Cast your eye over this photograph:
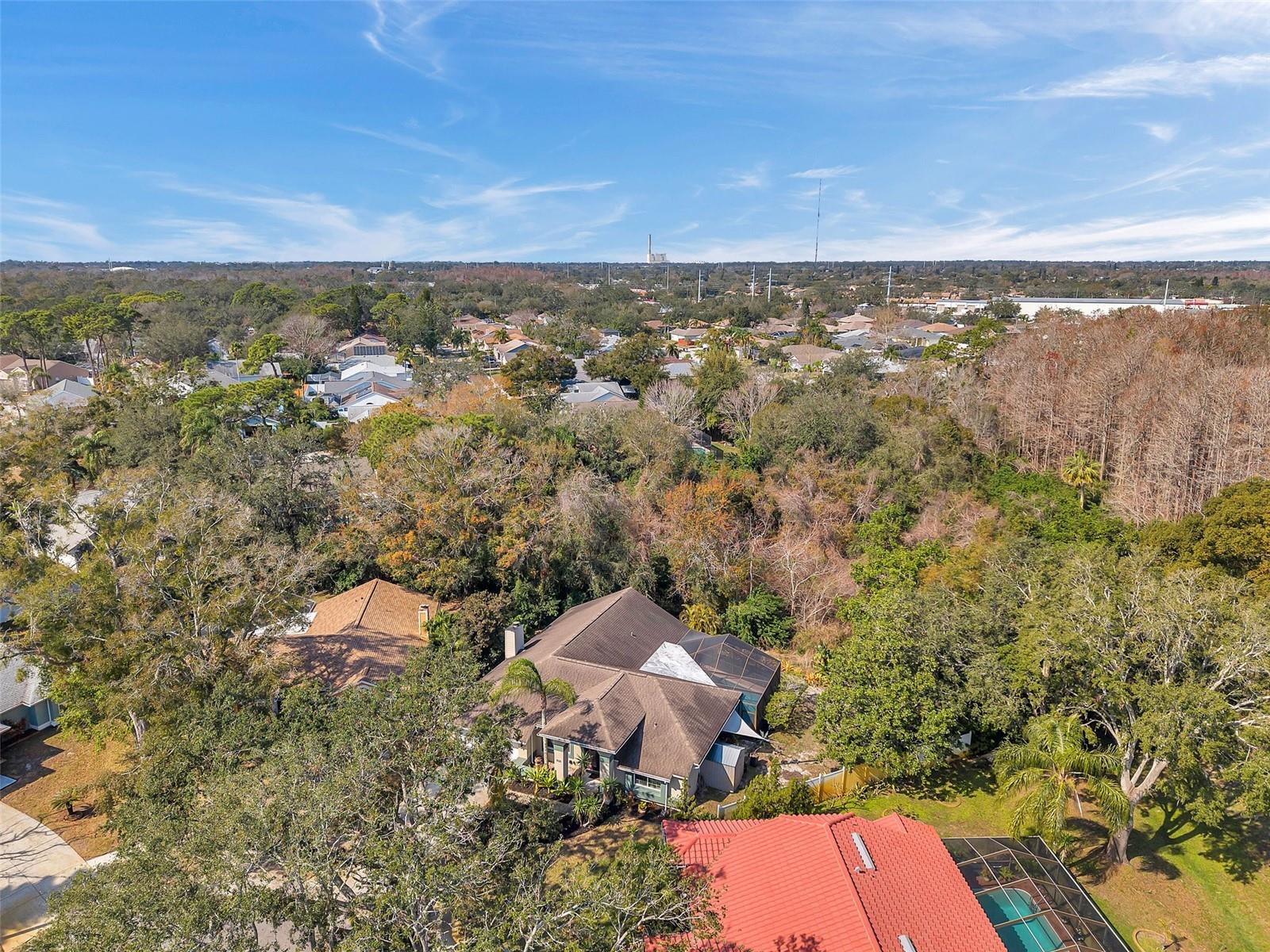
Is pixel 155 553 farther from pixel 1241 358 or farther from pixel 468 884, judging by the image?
pixel 1241 358

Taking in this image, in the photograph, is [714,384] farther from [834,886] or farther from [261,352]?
[261,352]

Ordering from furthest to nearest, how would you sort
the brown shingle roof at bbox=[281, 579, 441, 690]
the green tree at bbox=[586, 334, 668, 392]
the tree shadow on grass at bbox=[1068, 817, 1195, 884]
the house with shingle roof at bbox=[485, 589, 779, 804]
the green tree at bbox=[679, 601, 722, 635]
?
the green tree at bbox=[586, 334, 668, 392], the green tree at bbox=[679, 601, 722, 635], the brown shingle roof at bbox=[281, 579, 441, 690], the house with shingle roof at bbox=[485, 589, 779, 804], the tree shadow on grass at bbox=[1068, 817, 1195, 884]

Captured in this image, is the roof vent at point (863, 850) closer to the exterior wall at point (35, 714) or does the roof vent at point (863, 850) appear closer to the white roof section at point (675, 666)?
the white roof section at point (675, 666)

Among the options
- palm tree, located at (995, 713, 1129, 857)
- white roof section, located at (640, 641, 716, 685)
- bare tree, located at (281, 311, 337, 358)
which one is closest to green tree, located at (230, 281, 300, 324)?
bare tree, located at (281, 311, 337, 358)

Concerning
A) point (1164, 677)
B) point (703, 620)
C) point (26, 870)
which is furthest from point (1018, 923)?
point (26, 870)

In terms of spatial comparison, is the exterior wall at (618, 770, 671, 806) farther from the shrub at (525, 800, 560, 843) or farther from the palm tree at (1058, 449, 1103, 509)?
the palm tree at (1058, 449, 1103, 509)

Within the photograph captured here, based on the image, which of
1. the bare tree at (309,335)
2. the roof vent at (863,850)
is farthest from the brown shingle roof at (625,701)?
the bare tree at (309,335)
